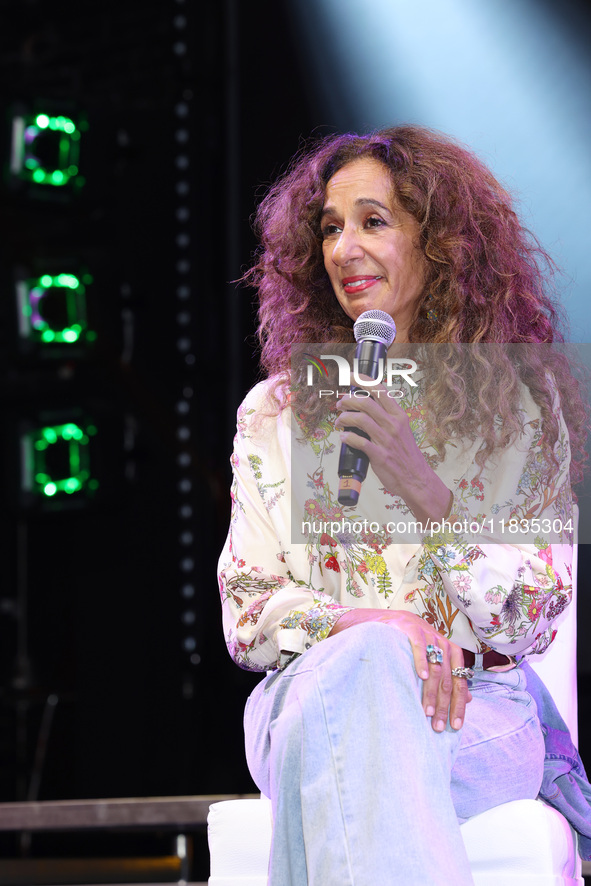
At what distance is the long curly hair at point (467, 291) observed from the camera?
1541 mm

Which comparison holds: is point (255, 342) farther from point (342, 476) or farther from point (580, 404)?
point (342, 476)

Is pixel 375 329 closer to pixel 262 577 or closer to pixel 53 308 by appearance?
pixel 262 577

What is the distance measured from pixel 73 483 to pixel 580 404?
1.91m

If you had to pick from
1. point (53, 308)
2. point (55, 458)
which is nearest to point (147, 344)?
point (53, 308)

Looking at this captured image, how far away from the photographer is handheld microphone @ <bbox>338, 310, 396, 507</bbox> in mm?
1225

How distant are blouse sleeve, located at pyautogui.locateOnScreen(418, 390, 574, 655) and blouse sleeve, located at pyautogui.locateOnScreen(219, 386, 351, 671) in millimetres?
165

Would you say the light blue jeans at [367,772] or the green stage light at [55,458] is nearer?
the light blue jeans at [367,772]

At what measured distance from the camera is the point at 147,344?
3.07 metres

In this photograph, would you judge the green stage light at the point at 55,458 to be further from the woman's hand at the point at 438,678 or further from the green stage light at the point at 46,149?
the woman's hand at the point at 438,678

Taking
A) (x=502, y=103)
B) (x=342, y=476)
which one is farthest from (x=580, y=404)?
(x=502, y=103)

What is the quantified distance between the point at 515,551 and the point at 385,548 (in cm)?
22

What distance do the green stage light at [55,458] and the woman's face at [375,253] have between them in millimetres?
1696

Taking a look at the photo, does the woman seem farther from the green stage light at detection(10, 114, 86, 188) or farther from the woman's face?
the green stage light at detection(10, 114, 86, 188)

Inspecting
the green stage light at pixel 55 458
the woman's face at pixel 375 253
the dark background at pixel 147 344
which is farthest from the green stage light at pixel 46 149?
the woman's face at pixel 375 253
